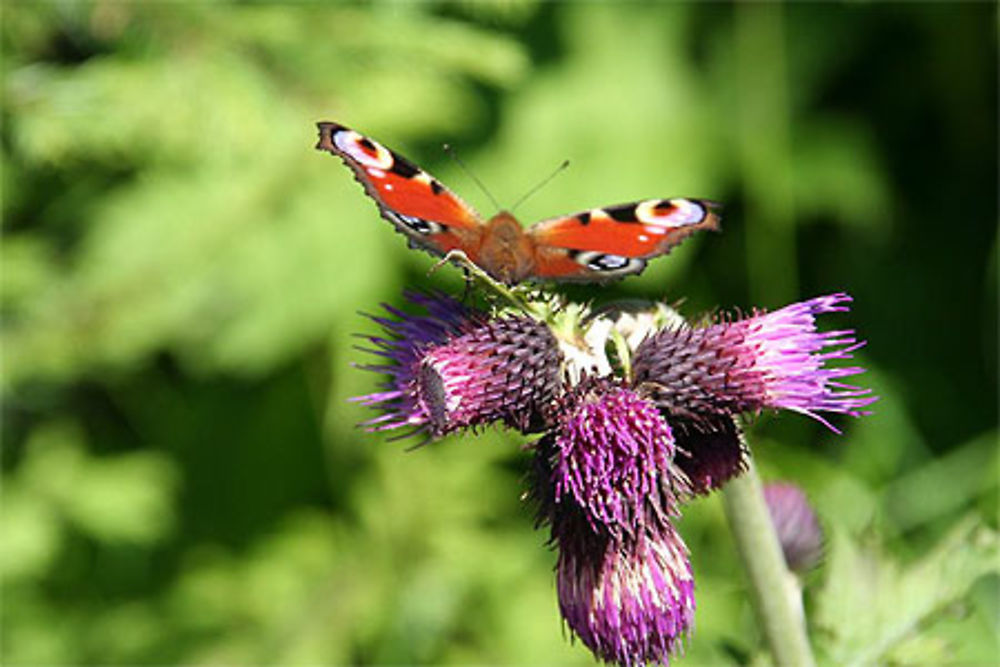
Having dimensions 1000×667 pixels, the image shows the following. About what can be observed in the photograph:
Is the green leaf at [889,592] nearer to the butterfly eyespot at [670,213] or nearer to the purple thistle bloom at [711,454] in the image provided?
the purple thistle bloom at [711,454]

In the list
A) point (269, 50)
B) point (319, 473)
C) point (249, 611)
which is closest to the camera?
point (269, 50)

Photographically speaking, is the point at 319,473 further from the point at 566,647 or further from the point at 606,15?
the point at 606,15

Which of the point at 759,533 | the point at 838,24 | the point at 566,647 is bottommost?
the point at 566,647

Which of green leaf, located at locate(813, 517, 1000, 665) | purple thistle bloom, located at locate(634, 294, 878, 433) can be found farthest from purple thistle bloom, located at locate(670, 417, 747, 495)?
green leaf, located at locate(813, 517, 1000, 665)

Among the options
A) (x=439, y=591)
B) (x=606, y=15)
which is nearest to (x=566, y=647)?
(x=439, y=591)

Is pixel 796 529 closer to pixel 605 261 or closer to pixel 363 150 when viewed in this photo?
pixel 605 261

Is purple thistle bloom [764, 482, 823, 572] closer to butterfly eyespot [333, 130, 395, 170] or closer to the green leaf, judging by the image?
the green leaf

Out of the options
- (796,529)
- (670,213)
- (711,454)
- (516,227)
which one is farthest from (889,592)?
(516,227)

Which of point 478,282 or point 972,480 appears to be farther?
point 972,480
